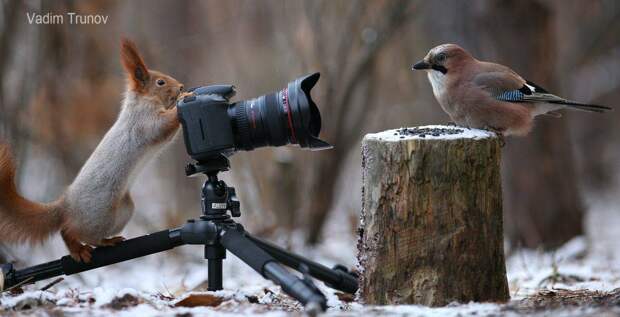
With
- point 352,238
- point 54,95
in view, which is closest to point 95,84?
point 54,95

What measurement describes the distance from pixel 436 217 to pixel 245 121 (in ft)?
3.25

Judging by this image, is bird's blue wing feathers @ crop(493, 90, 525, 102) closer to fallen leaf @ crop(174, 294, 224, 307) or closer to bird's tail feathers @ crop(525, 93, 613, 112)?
bird's tail feathers @ crop(525, 93, 613, 112)

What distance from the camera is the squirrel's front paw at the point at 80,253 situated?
12.8 feet

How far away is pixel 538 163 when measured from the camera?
6.75 m

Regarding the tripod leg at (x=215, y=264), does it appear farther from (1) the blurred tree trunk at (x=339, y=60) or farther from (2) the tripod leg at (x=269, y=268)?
(1) the blurred tree trunk at (x=339, y=60)

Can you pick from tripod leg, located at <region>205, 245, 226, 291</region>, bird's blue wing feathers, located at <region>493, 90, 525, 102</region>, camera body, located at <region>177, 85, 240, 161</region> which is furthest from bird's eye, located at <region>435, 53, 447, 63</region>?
tripod leg, located at <region>205, 245, 226, 291</region>

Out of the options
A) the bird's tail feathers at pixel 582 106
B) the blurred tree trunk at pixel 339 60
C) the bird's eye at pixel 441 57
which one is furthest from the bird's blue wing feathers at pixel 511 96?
the blurred tree trunk at pixel 339 60

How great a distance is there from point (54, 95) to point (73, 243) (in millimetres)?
3752

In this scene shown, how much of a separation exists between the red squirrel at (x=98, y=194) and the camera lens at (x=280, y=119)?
38 cm

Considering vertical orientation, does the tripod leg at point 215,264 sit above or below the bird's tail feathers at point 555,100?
below

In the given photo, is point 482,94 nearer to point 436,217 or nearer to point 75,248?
point 436,217

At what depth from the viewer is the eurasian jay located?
4.20 m

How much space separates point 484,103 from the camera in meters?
4.18

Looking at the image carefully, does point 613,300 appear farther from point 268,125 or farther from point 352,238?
point 352,238
